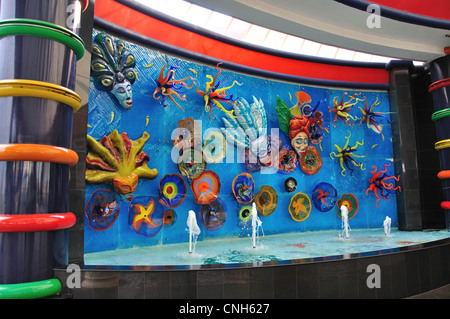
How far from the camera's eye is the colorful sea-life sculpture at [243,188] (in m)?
7.22

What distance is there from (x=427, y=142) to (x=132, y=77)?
851 centimetres

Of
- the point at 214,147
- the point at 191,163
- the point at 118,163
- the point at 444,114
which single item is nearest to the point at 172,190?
the point at 191,163

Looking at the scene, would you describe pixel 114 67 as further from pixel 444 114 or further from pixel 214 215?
pixel 444 114

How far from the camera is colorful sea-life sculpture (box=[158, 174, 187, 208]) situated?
242 inches

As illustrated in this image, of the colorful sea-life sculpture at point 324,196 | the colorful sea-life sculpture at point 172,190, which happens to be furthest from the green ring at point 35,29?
the colorful sea-life sculpture at point 324,196

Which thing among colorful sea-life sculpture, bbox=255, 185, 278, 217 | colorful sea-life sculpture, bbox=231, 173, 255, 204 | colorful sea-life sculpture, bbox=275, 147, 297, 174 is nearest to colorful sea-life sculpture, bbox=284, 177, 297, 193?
colorful sea-life sculpture, bbox=275, 147, 297, 174

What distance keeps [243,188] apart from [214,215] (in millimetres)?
964

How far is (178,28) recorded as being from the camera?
6516mm

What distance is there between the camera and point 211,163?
6910mm

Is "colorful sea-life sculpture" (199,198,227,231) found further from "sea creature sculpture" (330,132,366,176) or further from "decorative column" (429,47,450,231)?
"decorative column" (429,47,450,231)

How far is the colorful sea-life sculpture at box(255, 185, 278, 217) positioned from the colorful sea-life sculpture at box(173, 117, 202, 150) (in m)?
2.08

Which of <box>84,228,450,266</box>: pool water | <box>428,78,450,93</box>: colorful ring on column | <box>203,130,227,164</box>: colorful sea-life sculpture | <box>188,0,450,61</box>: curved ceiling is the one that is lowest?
<box>84,228,450,266</box>: pool water

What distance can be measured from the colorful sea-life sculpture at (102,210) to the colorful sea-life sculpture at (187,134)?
169cm

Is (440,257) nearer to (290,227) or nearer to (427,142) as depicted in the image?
(290,227)
